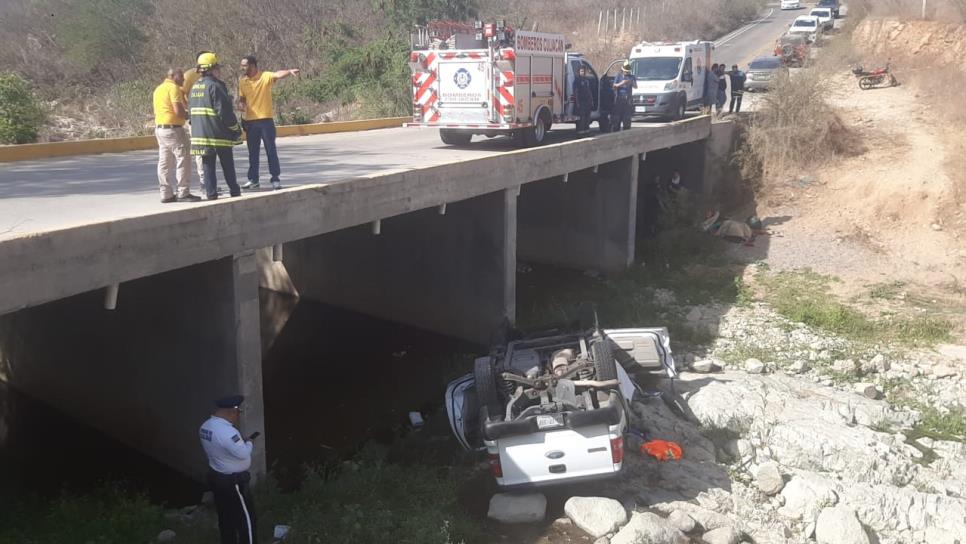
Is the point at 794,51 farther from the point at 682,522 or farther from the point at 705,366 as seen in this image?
the point at 682,522

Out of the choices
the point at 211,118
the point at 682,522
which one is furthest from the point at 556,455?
the point at 211,118

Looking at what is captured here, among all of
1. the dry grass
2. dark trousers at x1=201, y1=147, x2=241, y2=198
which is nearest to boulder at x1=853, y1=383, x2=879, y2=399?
dark trousers at x1=201, y1=147, x2=241, y2=198

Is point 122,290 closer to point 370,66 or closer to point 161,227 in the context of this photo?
point 161,227

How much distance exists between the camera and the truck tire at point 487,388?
8.08 m

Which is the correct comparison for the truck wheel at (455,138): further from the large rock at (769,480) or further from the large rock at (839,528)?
the large rock at (839,528)

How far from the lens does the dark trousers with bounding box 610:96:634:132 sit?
17344 millimetres

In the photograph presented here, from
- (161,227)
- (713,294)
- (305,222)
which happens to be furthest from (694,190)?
(161,227)

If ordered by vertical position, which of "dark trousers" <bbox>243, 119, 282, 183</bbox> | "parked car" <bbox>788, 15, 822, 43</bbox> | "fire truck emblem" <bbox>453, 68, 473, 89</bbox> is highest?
"parked car" <bbox>788, 15, 822, 43</bbox>

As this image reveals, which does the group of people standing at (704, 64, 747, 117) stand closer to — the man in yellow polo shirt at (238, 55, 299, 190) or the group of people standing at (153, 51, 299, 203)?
the man in yellow polo shirt at (238, 55, 299, 190)

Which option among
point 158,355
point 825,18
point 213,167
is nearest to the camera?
point 213,167

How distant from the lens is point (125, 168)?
39.2 ft

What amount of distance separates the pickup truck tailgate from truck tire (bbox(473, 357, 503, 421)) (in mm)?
460

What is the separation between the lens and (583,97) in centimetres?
1650

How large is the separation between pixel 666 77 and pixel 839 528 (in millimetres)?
15458
